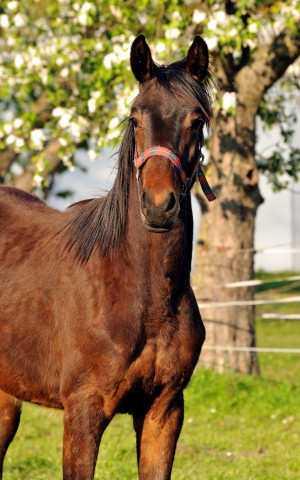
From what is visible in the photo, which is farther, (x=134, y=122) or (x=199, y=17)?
(x=199, y=17)

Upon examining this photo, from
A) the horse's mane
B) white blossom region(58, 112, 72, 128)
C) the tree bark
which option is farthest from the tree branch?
the horse's mane

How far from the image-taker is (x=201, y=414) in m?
8.00

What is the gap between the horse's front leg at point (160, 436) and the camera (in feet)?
11.8

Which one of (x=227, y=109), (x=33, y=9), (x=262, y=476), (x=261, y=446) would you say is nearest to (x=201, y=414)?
(x=261, y=446)

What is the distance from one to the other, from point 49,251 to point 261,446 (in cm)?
361

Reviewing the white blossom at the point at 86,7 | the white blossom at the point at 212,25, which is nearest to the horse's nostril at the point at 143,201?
the white blossom at the point at 212,25

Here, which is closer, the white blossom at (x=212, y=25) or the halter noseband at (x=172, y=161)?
the halter noseband at (x=172, y=161)

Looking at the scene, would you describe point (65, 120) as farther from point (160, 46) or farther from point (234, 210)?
point (234, 210)

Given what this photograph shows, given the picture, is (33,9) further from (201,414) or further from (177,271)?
(177,271)

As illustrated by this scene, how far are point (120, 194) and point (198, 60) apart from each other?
0.79 metres

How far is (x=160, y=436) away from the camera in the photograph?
11.8ft

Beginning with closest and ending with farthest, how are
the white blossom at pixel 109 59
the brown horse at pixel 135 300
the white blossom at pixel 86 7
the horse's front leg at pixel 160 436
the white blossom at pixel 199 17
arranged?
the brown horse at pixel 135 300 → the horse's front leg at pixel 160 436 → the white blossom at pixel 199 17 → the white blossom at pixel 109 59 → the white blossom at pixel 86 7

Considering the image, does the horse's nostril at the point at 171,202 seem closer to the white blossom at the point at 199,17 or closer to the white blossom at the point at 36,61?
the white blossom at the point at 199,17

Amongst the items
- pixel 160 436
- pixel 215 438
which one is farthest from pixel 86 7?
pixel 160 436
